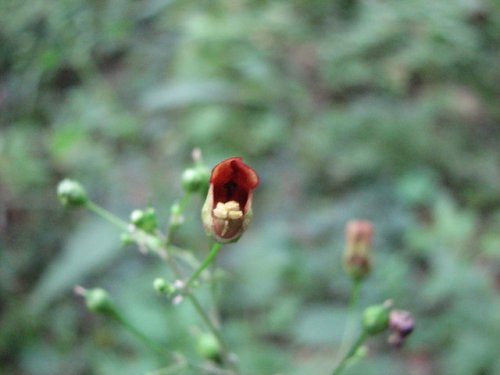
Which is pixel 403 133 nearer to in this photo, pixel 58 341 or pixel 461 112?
pixel 461 112

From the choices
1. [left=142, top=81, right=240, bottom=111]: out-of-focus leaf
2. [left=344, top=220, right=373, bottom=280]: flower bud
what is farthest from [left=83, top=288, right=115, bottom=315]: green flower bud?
[left=142, top=81, right=240, bottom=111]: out-of-focus leaf

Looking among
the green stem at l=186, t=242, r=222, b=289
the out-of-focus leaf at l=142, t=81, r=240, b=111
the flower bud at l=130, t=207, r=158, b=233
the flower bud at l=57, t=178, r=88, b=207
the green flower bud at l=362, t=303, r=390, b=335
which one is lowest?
the green stem at l=186, t=242, r=222, b=289

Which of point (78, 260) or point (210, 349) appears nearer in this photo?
point (210, 349)

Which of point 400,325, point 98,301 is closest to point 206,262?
point 98,301

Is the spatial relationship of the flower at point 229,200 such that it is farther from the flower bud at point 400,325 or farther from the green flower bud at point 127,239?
the flower bud at point 400,325

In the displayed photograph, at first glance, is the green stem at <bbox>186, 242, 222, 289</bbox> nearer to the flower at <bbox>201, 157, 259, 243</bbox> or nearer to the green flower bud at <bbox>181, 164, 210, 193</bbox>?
the flower at <bbox>201, 157, 259, 243</bbox>

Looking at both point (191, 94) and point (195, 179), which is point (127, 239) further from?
point (191, 94)
